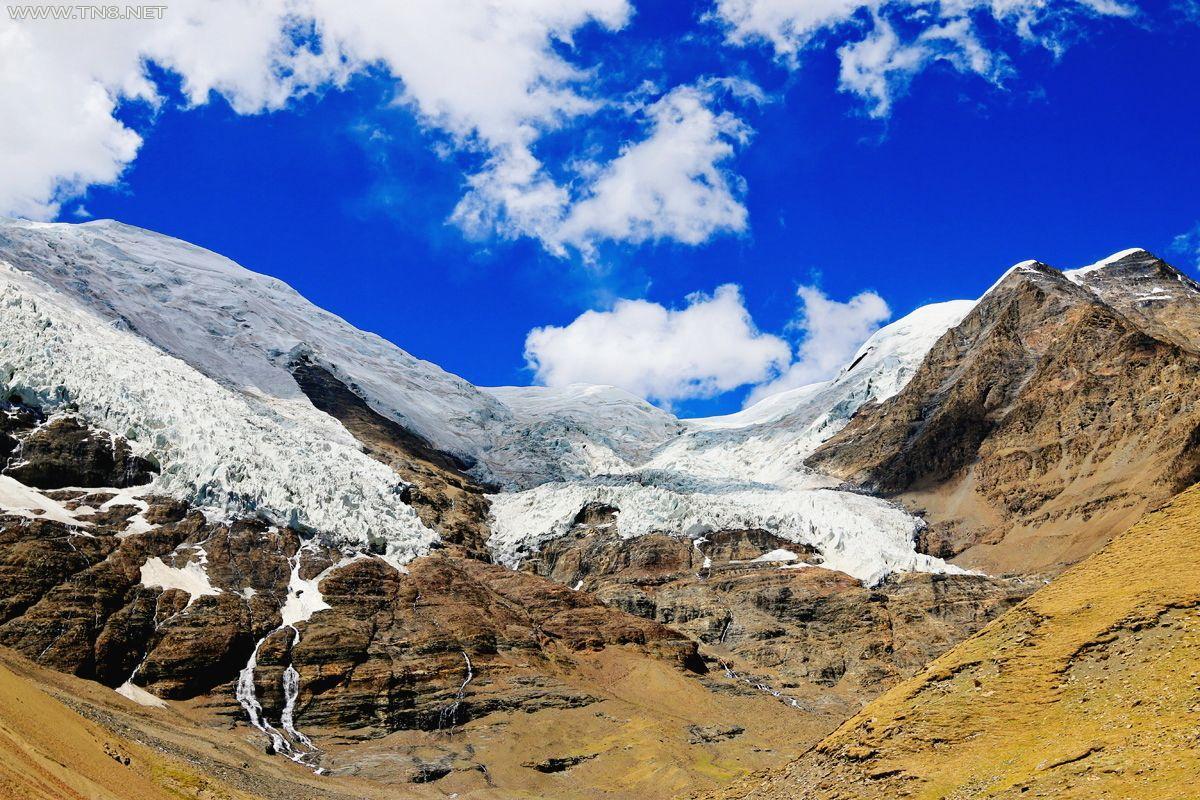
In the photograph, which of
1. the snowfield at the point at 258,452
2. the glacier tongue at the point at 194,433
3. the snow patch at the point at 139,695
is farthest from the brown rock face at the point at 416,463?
the snow patch at the point at 139,695

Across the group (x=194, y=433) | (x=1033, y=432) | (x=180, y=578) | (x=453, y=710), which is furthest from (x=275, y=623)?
(x=1033, y=432)

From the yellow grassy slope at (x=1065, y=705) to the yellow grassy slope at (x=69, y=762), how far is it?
904 inches

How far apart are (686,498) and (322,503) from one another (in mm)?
57062

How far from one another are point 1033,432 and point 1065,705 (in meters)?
141

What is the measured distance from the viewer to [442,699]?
9400 cm

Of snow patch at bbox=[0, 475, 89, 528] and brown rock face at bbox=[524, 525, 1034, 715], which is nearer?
snow patch at bbox=[0, 475, 89, 528]

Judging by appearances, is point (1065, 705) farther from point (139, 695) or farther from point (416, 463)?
point (416, 463)

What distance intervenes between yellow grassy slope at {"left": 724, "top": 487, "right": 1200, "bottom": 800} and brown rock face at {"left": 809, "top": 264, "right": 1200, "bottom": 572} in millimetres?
104567

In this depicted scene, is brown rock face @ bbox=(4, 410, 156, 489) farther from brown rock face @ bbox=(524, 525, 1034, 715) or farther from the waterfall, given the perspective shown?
brown rock face @ bbox=(524, 525, 1034, 715)

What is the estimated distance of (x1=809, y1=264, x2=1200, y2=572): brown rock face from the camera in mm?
133625

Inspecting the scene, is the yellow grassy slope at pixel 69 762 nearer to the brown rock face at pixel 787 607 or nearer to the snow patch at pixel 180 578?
the snow patch at pixel 180 578

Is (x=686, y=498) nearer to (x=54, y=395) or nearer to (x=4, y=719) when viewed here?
(x=54, y=395)

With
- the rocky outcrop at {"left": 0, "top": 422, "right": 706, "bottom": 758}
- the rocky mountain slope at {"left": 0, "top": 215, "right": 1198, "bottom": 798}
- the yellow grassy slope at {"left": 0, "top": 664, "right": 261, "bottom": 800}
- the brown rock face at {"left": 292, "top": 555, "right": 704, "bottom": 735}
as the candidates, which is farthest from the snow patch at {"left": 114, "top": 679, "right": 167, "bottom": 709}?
the yellow grassy slope at {"left": 0, "top": 664, "right": 261, "bottom": 800}

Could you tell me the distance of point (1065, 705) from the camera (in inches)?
1109
